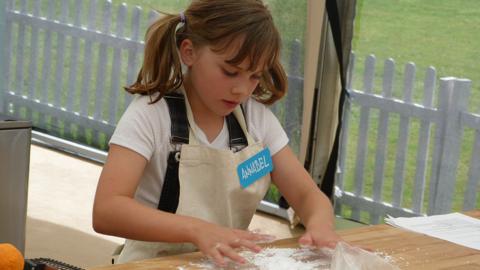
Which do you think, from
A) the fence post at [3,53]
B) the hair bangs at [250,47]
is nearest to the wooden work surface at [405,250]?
the hair bangs at [250,47]

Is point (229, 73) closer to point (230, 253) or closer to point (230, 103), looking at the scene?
point (230, 103)

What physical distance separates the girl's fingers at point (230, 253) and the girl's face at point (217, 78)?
460 mm

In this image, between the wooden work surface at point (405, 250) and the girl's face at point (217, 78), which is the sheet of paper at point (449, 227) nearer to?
the wooden work surface at point (405, 250)

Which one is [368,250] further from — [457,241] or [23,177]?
[23,177]

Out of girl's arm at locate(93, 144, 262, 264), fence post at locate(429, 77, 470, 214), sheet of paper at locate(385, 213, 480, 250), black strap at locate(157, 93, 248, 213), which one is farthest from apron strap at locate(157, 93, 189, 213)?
fence post at locate(429, 77, 470, 214)

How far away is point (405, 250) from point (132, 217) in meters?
0.66

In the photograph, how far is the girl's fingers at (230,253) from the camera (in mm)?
2020

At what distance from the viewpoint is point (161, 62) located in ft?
8.22

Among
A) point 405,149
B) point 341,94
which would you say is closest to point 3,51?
point 341,94

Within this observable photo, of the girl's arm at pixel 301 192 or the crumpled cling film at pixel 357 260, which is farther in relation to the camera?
the girl's arm at pixel 301 192

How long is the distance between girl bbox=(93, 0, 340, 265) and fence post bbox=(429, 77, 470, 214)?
2.65 metres

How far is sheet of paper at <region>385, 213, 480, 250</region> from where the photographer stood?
245 cm

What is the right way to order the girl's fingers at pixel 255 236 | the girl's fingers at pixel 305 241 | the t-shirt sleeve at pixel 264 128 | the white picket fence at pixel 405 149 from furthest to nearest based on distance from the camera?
the white picket fence at pixel 405 149 < the t-shirt sleeve at pixel 264 128 < the girl's fingers at pixel 305 241 < the girl's fingers at pixel 255 236

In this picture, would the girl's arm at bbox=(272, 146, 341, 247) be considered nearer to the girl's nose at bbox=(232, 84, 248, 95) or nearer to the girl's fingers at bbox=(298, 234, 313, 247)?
the girl's fingers at bbox=(298, 234, 313, 247)
